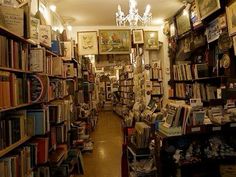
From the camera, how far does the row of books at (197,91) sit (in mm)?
4262

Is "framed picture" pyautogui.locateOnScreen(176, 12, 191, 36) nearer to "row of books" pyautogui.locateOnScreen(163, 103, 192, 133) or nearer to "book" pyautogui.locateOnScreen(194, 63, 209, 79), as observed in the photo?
"book" pyautogui.locateOnScreen(194, 63, 209, 79)

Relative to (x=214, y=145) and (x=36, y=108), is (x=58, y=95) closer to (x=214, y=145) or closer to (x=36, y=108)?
(x=36, y=108)

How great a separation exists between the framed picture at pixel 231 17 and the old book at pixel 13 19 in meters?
2.44

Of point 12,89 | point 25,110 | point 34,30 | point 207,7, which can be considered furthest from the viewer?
point 207,7

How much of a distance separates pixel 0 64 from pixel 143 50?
4.94m

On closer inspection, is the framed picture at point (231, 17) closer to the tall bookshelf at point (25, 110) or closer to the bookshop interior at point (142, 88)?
the bookshop interior at point (142, 88)

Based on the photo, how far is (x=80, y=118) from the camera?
6078 mm

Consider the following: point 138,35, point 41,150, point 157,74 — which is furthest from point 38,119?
point 157,74

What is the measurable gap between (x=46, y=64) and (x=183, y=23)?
2963mm

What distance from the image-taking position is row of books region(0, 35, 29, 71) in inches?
83.4

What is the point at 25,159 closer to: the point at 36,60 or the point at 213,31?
the point at 36,60

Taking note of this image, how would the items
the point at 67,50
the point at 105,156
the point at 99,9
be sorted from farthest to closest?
the point at 105,156 → the point at 99,9 → the point at 67,50

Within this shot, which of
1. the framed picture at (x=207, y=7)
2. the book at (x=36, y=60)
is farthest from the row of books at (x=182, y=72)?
the book at (x=36, y=60)

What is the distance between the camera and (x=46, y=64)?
3.26m
